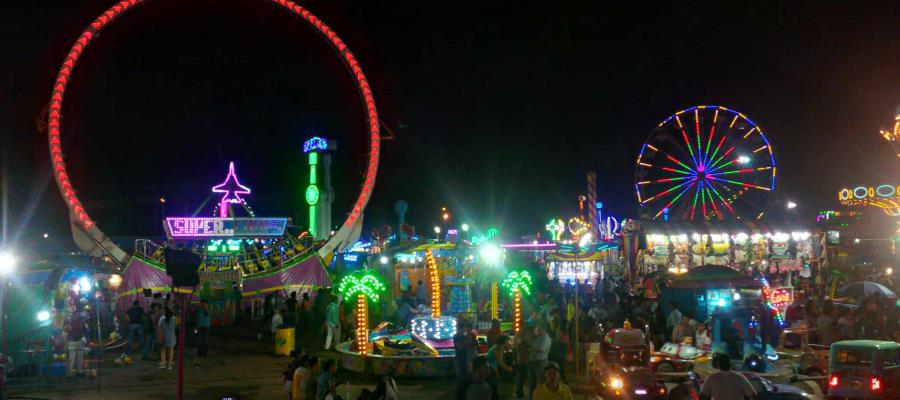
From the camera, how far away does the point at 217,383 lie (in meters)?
14.2

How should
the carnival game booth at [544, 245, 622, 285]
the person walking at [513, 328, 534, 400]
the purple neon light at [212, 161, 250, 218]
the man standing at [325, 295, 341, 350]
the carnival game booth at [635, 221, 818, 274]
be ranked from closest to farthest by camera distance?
1. the person walking at [513, 328, 534, 400]
2. the man standing at [325, 295, 341, 350]
3. the carnival game booth at [635, 221, 818, 274]
4. the carnival game booth at [544, 245, 622, 285]
5. the purple neon light at [212, 161, 250, 218]

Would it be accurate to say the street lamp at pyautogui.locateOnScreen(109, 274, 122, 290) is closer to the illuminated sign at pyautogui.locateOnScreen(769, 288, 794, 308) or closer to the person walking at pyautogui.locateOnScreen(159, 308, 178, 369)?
the person walking at pyautogui.locateOnScreen(159, 308, 178, 369)

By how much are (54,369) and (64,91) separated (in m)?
16.5

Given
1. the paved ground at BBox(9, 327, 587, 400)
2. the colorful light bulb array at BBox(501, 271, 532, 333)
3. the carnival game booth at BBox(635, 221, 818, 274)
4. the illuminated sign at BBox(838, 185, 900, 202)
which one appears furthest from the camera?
the illuminated sign at BBox(838, 185, 900, 202)

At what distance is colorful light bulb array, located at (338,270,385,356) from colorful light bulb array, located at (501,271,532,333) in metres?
3.07

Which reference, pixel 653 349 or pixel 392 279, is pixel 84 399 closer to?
pixel 653 349

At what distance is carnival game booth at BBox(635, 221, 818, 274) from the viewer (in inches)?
1268

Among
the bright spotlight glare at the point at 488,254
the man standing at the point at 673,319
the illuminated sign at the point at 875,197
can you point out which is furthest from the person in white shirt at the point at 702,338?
the illuminated sign at the point at 875,197

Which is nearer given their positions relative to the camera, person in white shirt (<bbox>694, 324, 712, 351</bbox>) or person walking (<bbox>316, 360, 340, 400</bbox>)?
person walking (<bbox>316, 360, 340, 400</bbox>)

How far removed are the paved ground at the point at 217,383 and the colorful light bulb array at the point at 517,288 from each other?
2.32m

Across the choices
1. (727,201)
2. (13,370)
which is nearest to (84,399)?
(13,370)

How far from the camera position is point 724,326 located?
13414 millimetres

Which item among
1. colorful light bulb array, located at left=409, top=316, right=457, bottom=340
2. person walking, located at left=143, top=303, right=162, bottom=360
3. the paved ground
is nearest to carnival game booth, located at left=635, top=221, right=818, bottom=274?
colorful light bulb array, located at left=409, top=316, right=457, bottom=340

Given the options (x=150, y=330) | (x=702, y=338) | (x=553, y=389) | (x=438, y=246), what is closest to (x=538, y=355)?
(x=553, y=389)
